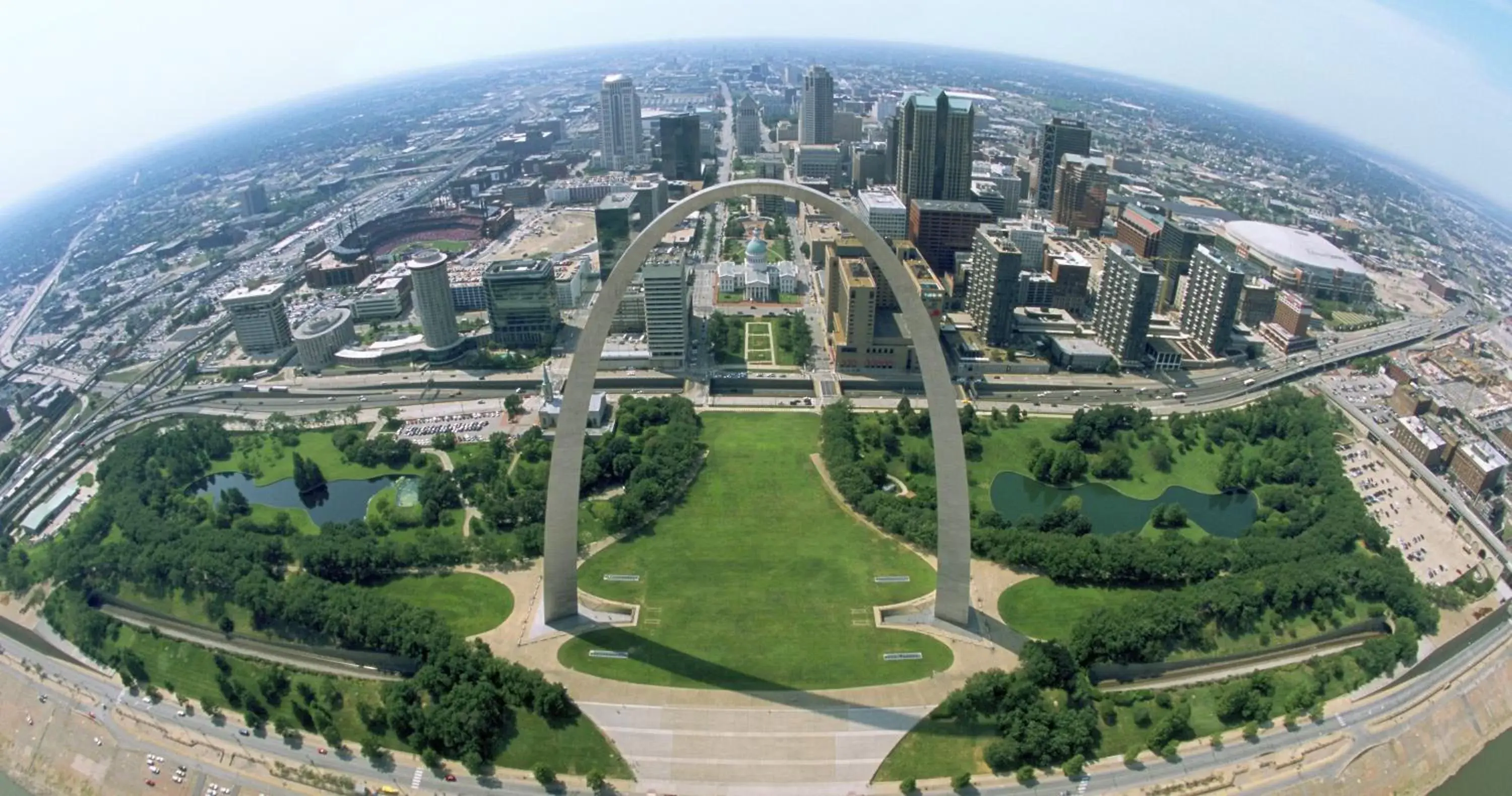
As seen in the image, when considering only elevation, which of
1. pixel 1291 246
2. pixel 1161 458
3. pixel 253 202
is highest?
pixel 253 202

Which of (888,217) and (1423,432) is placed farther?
(888,217)

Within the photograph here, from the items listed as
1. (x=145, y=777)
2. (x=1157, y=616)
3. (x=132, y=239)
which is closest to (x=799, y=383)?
(x=1157, y=616)

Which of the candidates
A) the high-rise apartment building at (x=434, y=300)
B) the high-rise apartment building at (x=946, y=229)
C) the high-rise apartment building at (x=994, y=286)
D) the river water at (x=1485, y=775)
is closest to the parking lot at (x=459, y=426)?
the high-rise apartment building at (x=434, y=300)

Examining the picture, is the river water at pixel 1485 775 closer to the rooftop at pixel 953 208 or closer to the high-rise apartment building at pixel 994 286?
the high-rise apartment building at pixel 994 286

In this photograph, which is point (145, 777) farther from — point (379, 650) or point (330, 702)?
point (379, 650)

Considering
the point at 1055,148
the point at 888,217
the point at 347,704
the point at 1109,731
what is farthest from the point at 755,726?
the point at 1055,148

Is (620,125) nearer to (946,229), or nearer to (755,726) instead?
(946,229)
